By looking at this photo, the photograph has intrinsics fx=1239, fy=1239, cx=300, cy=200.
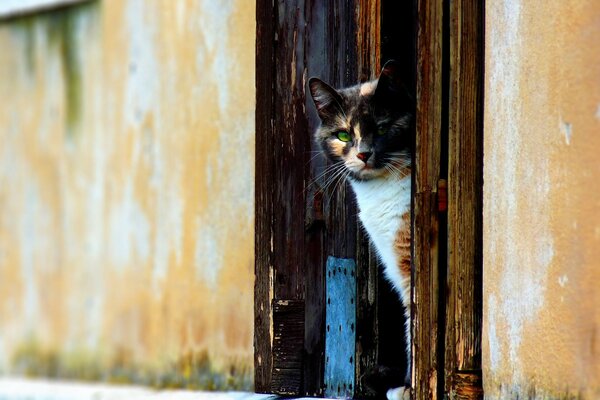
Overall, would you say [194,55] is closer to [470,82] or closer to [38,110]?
[38,110]

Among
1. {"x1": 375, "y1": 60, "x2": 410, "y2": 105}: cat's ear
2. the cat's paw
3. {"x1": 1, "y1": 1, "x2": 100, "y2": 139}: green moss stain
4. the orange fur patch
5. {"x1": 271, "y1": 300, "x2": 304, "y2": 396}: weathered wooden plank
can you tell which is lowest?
the cat's paw

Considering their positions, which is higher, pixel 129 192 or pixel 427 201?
pixel 129 192

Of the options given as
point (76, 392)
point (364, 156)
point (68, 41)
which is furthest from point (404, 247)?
point (68, 41)

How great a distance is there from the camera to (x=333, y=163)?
4617mm

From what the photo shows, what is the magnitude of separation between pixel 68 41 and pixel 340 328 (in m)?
3.98

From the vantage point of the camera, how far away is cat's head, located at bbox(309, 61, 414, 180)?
14.6 feet

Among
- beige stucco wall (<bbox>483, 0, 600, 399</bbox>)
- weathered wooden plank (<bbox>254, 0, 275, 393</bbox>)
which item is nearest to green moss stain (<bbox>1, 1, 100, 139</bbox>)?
weathered wooden plank (<bbox>254, 0, 275, 393</bbox>)

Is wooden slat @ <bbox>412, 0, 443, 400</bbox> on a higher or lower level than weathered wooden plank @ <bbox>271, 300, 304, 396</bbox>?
higher

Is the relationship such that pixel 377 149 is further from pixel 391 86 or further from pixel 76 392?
pixel 76 392

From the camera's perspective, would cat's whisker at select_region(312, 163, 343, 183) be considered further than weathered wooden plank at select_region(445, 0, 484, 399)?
Yes

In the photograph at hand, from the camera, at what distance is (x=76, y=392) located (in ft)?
23.6

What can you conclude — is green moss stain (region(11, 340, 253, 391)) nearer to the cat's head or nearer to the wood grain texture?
the wood grain texture

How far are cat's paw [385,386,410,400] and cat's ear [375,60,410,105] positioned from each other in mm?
1038

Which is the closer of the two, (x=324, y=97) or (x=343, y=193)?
(x=324, y=97)
